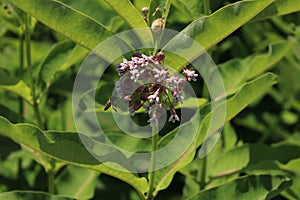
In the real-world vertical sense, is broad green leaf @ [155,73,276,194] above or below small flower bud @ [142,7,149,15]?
below

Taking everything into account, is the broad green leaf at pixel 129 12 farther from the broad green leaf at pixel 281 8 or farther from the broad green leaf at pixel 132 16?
the broad green leaf at pixel 281 8

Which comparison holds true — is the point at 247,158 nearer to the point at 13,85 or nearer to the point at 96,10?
the point at 13,85

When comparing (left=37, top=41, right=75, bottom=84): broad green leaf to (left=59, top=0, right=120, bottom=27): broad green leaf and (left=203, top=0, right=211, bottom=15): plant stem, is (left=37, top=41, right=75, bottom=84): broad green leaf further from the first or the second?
(left=59, top=0, right=120, bottom=27): broad green leaf

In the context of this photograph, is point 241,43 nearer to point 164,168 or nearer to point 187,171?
point 187,171

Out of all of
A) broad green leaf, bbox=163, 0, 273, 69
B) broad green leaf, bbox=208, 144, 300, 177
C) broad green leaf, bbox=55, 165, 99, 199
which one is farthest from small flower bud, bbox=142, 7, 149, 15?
broad green leaf, bbox=55, 165, 99, 199

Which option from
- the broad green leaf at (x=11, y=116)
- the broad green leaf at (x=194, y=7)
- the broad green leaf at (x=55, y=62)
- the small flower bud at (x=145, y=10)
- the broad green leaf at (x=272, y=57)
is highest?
the broad green leaf at (x=194, y=7)

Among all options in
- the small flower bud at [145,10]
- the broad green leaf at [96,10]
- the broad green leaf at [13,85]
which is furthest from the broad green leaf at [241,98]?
the broad green leaf at [96,10]
